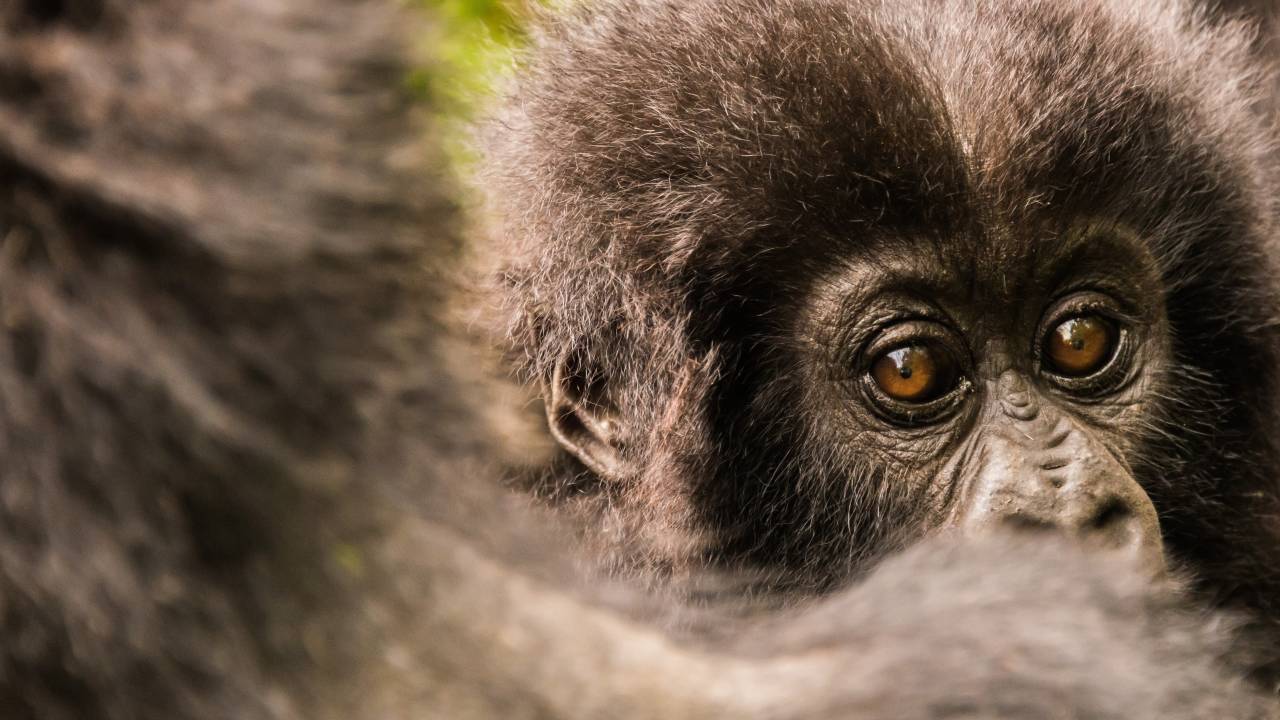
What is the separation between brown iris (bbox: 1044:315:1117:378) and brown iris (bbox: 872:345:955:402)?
0.27m

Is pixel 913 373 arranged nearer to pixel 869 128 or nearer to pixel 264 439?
pixel 869 128

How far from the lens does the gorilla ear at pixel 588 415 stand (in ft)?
10.3

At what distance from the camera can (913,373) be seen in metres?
3.09

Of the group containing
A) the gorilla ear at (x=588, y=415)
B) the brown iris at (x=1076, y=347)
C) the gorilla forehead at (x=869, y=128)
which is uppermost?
the gorilla forehead at (x=869, y=128)

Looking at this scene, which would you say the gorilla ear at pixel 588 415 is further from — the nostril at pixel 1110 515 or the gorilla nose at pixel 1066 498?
the nostril at pixel 1110 515

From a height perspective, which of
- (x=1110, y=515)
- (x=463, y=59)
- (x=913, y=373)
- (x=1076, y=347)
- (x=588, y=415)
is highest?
(x=463, y=59)

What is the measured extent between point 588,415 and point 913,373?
2.54ft

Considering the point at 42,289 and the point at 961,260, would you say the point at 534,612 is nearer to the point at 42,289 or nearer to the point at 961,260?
the point at 42,289

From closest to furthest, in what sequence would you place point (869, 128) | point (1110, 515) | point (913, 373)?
point (1110, 515), point (869, 128), point (913, 373)

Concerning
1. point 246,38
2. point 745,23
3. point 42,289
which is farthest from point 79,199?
point 745,23

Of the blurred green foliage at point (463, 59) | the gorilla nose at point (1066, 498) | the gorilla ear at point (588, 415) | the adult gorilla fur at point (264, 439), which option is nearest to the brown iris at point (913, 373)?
the gorilla nose at point (1066, 498)

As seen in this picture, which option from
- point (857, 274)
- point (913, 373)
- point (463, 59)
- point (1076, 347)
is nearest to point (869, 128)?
point (857, 274)

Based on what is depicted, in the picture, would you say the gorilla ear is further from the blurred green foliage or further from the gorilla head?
the blurred green foliage

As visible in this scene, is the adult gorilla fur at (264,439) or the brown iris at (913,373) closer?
the adult gorilla fur at (264,439)
